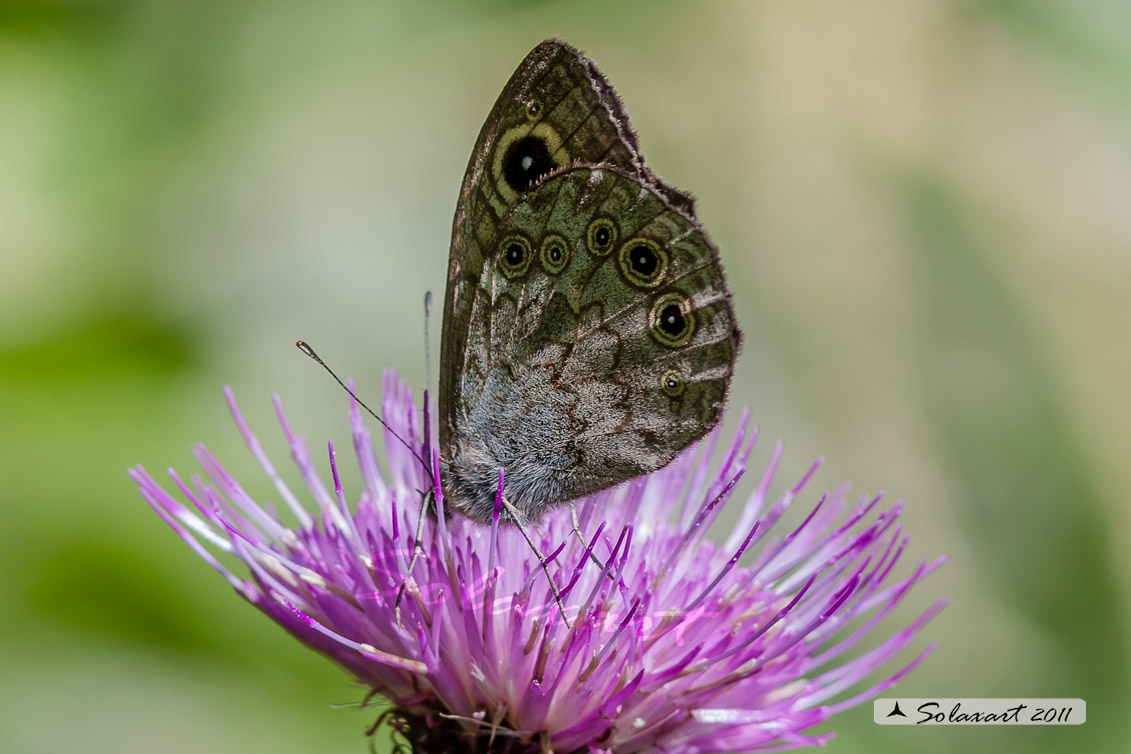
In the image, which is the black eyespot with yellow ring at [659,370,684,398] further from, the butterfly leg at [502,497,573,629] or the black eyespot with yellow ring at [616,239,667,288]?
the butterfly leg at [502,497,573,629]

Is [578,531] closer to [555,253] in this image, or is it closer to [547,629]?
[547,629]

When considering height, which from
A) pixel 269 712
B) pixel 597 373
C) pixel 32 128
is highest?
pixel 32 128

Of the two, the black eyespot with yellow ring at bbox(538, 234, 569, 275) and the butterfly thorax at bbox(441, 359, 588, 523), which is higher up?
the black eyespot with yellow ring at bbox(538, 234, 569, 275)

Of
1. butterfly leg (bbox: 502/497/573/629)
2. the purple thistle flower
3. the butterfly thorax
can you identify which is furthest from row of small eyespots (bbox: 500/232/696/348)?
butterfly leg (bbox: 502/497/573/629)

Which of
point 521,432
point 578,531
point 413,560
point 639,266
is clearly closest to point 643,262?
point 639,266

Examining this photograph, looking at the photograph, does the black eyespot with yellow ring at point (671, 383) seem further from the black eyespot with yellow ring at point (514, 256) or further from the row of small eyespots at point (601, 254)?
the black eyespot with yellow ring at point (514, 256)

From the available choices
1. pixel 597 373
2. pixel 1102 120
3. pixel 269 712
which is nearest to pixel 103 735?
pixel 269 712

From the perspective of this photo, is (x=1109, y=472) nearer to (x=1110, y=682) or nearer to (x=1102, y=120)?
(x=1110, y=682)
